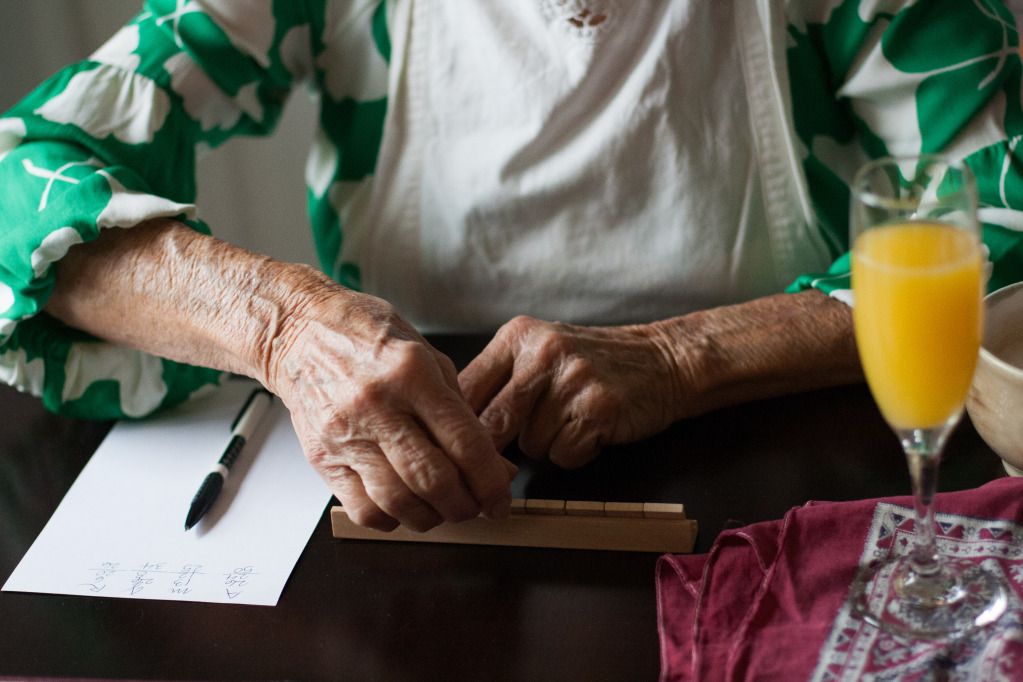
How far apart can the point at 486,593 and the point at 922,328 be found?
1.12ft

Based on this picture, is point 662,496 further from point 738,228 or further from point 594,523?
point 738,228

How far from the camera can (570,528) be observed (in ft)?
2.80

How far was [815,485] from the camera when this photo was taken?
0.91m

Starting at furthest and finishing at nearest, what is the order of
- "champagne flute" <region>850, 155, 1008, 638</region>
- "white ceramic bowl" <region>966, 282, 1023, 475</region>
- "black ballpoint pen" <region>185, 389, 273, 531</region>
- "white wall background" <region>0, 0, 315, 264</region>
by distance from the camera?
"white wall background" <region>0, 0, 315, 264</region> → "black ballpoint pen" <region>185, 389, 273, 531</region> → "white ceramic bowl" <region>966, 282, 1023, 475</region> → "champagne flute" <region>850, 155, 1008, 638</region>

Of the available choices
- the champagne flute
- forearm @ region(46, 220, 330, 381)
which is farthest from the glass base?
forearm @ region(46, 220, 330, 381)

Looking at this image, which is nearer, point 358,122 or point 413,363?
point 413,363

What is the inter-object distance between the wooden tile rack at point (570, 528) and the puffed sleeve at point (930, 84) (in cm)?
33

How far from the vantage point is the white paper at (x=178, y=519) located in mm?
864

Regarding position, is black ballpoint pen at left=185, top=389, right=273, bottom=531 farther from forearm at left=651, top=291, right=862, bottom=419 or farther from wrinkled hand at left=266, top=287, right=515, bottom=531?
forearm at left=651, top=291, right=862, bottom=419

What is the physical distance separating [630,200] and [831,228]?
21 centimetres

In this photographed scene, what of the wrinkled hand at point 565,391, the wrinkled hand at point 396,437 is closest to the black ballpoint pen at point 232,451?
the wrinkled hand at point 396,437

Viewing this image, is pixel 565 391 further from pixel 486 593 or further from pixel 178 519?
pixel 178 519

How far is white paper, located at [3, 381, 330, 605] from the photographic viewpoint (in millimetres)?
864

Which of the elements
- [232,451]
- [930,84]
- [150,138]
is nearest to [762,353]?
[930,84]
